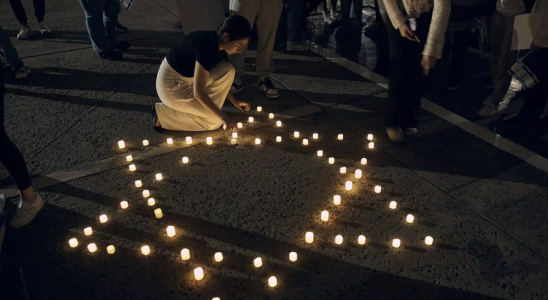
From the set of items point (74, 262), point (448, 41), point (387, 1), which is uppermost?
point (387, 1)

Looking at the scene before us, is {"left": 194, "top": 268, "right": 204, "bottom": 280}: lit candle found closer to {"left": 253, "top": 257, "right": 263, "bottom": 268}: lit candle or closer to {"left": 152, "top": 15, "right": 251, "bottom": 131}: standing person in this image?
{"left": 253, "top": 257, "right": 263, "bottom": 268}: lit candle

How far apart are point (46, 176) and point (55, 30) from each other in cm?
554

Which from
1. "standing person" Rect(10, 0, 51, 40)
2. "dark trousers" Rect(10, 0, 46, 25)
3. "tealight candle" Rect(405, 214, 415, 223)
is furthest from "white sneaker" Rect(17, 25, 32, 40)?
"tealight candle" Rect(405, 214, 415, 223)

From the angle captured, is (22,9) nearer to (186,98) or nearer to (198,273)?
(186,98)

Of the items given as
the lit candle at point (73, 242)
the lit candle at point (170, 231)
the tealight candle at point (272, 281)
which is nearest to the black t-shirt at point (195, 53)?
the lit candle at point (170, 231)

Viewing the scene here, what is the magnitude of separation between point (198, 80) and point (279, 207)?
153cm

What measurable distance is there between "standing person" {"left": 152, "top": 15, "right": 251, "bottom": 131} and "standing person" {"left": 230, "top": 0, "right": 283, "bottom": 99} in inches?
31.2

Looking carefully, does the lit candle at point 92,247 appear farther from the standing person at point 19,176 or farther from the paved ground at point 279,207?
the standing person at point 19,176

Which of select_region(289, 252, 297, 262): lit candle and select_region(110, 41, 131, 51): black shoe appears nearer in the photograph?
select_region(289, 252, 297, 262): lit candle

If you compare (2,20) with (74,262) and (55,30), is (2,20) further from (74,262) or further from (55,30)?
(74,262)

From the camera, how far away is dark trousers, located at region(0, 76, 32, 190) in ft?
11.4

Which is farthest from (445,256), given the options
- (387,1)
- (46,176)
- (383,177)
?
(46,176)

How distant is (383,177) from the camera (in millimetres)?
4340

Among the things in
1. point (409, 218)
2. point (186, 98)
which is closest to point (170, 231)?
point (186, 98)
